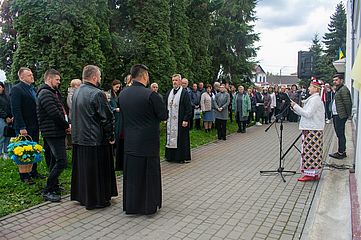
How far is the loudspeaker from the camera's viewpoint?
10961 mm

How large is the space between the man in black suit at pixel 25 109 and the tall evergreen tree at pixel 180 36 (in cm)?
1043

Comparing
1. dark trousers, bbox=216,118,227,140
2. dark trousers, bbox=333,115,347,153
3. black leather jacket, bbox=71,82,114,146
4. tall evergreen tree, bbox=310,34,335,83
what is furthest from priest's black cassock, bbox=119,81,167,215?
tall evergreen tree, bbox=310,34,335,83

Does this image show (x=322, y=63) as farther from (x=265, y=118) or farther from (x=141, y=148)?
(x=141, y=148)

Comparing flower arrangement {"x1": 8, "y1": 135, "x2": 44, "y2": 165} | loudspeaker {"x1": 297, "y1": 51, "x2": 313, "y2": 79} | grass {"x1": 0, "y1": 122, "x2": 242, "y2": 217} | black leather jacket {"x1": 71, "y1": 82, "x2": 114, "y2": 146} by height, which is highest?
loudspeaker {"x1": 297, "y1": 51, "x2": 313, "y2": 79}

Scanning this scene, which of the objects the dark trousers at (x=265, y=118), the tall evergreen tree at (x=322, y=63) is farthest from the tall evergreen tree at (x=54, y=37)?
the tall evergreen tree at (x=322, y=63)

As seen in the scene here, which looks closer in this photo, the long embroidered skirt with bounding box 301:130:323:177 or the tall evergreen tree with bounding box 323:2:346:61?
the long embroidered skirt with bounding box 301:130:323:177

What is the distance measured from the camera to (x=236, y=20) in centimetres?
2362

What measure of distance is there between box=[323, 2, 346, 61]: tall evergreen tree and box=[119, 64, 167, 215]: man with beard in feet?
148

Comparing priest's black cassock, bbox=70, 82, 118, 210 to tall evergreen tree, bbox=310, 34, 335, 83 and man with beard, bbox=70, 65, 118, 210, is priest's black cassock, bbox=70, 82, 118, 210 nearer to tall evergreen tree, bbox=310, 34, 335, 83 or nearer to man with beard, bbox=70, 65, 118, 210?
man with beard, bbox=70, 65, 118, 210

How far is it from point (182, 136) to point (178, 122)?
346mm

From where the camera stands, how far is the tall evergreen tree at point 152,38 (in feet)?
46.8

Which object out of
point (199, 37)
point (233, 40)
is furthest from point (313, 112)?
point (233, 40)

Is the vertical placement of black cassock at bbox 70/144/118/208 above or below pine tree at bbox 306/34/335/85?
below

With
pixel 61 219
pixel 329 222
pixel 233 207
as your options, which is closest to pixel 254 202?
pixel 233 207
